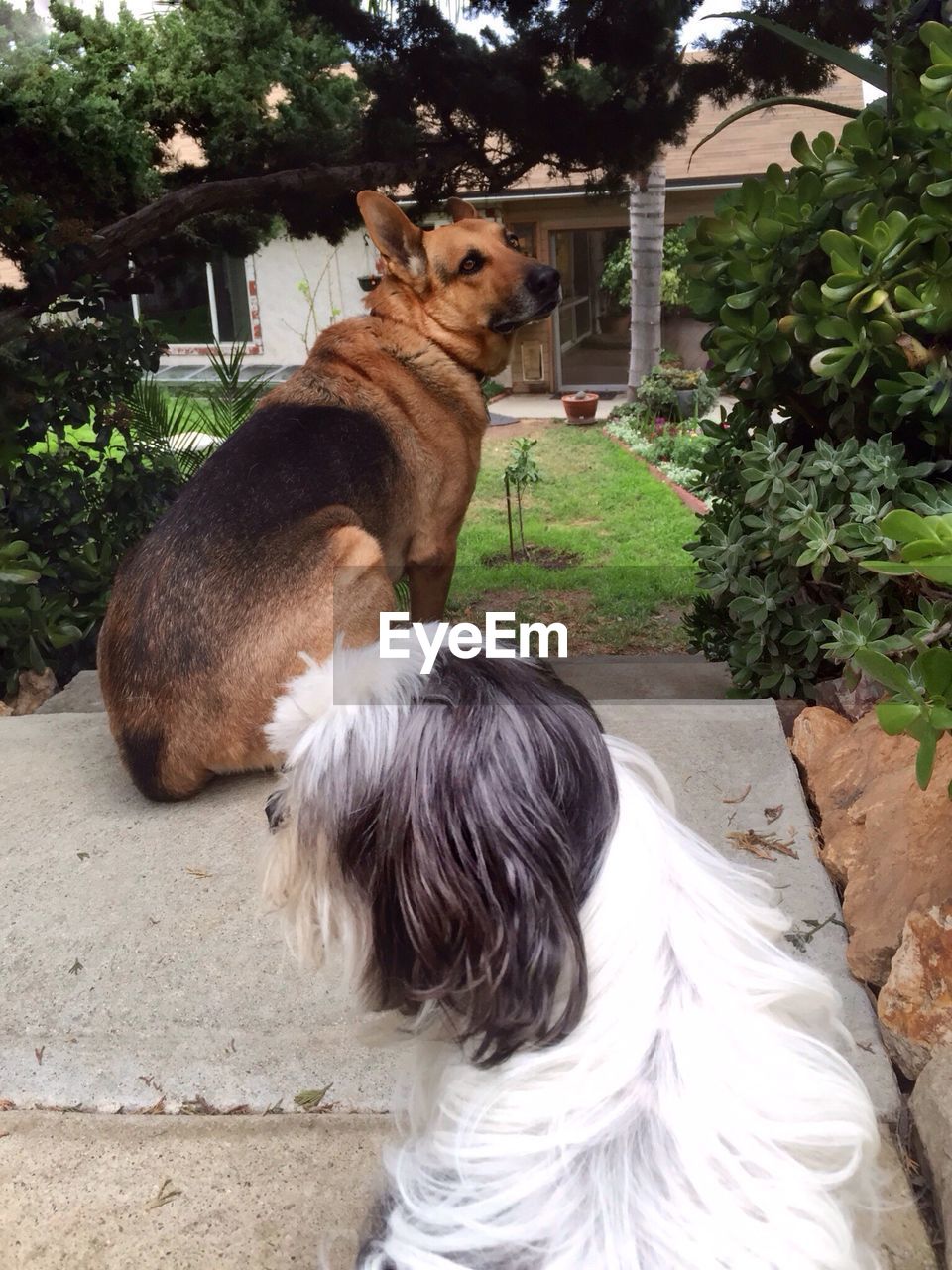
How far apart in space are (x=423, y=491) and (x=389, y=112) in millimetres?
1400

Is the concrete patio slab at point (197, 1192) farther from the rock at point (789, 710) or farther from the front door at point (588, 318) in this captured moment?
the front door at point (588, 318)

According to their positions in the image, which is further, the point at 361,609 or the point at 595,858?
the point at 361,609

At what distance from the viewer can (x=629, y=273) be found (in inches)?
175

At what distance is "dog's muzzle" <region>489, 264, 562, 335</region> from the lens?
12.7ft

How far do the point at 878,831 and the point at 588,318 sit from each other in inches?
118

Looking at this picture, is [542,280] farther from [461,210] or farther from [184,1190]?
[184,1190]

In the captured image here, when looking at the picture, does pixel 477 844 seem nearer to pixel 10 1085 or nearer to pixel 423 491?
pixel 10 1085

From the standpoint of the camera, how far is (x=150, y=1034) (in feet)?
7.11

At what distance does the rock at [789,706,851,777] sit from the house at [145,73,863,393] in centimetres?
195

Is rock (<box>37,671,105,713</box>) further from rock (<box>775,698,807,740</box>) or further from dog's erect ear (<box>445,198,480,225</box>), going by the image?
rock (<box>775,698,807,740</box>)

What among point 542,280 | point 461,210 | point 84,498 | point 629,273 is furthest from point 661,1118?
point 84,498

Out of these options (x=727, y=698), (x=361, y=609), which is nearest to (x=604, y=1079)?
(x=361, y=609)

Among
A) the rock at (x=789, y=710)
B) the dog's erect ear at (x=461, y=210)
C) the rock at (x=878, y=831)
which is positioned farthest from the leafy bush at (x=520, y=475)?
the rock at (x=878, y=831)

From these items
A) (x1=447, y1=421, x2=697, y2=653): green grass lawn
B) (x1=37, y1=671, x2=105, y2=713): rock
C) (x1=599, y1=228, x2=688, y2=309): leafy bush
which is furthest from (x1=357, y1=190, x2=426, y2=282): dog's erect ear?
(x1=37, y1=671, x2=105, y2=713): rock
